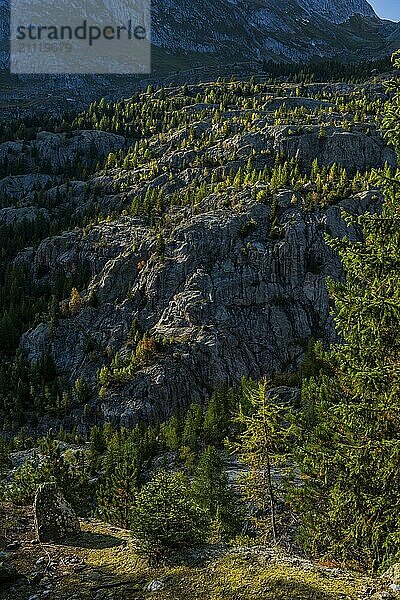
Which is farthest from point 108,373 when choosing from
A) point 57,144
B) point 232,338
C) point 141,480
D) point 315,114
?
point 57,144

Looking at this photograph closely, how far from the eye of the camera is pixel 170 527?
10703 millimetres

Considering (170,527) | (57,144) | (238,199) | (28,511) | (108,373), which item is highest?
(57,144)

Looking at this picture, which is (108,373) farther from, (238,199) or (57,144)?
(57,144)

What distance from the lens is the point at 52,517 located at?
44.0 ft

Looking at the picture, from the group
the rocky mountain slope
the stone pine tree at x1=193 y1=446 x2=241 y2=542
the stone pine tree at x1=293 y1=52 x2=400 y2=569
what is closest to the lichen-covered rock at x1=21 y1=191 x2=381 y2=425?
the rocky mountain slope

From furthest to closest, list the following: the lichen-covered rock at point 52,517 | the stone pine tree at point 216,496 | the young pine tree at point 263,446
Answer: the stone pine tree at point 216,496 → the young pine tree at point 263,446 → the lichen-covered rock at point 52,517

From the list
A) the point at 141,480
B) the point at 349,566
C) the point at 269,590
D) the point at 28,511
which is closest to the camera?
the point at 269,590

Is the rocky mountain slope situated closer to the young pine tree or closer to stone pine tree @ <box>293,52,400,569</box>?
the young pine tree

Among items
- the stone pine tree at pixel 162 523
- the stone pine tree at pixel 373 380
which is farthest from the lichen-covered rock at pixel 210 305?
the stone pine tree at pixel 162 523

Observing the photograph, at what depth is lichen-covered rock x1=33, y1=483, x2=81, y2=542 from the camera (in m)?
13.2

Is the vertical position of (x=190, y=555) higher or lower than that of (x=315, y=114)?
lower

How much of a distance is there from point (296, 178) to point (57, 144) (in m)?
90.6

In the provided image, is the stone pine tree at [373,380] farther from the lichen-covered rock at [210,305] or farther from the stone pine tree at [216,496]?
the lichen-covered rock at [210,305]

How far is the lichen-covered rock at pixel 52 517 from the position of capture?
520 inches
